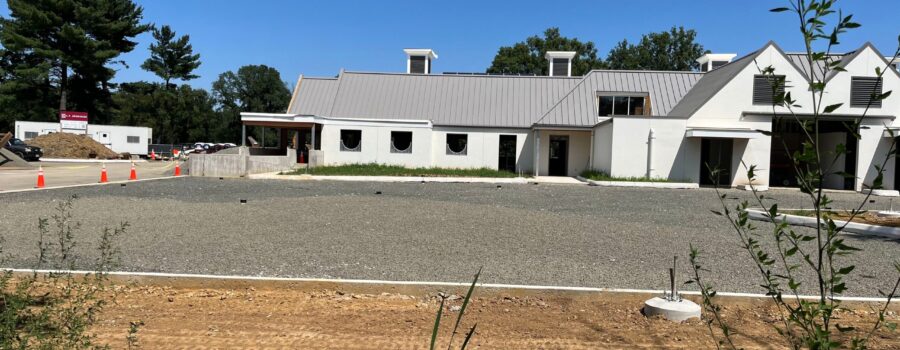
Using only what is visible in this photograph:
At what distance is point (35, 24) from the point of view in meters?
50.7

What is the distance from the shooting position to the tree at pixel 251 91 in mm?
95875

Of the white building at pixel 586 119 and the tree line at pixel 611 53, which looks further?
the tree line at pixel 611 53

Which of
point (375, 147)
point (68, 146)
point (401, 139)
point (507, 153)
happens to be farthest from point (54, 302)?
point (68, 146)

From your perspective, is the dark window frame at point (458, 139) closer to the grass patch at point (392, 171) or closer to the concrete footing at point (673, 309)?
the grass patch at point (392, 171)

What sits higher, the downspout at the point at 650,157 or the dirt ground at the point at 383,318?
the downspout at the point at 650,157

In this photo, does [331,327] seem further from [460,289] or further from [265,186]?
[265,186]

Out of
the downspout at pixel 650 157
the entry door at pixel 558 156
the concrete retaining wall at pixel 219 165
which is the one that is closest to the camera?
the downspout at pixel 650 157

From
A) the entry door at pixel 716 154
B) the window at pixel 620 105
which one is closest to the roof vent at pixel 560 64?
the window at pixel 620 105

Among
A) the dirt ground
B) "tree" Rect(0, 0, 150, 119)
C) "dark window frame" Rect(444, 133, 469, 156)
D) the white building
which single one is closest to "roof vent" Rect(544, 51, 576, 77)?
the white building

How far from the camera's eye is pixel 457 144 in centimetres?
3206

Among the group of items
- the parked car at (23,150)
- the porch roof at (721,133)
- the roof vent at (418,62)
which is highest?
the roof vent at (418,62)

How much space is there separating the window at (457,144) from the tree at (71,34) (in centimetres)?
3855

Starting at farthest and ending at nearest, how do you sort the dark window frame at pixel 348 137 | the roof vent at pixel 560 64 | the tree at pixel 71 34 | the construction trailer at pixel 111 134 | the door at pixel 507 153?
the tree at pixel 71 34, the construction trailer at pixel 111 134, the roof vent at pixel 560 64, the door at pixel 507 153, the dark window frame at pixel 348 137

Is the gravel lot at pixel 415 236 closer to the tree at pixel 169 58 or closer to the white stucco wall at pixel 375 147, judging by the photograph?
the white stucco wall at pixel 375 147
